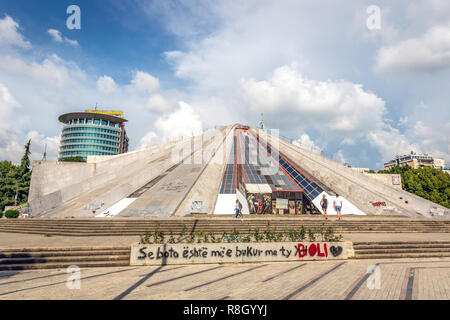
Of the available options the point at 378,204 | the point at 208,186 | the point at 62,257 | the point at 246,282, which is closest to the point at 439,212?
the point at 378,204

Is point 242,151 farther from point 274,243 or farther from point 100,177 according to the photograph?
point 274,243

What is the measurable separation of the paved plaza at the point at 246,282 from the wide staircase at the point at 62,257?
42 cm

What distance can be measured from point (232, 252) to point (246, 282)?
2.50 m

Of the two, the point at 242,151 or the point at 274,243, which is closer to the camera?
the point at 274,243

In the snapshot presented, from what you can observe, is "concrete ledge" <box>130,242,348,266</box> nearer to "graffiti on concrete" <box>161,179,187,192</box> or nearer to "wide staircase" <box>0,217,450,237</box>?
"wide staircase" <box>0,217,450,237</box>

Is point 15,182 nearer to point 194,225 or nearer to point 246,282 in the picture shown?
point 194,225

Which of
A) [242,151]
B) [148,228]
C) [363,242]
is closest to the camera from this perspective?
[363,242]

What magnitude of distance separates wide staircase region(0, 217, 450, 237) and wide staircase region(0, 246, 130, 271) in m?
4.40

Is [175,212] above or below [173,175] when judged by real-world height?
below

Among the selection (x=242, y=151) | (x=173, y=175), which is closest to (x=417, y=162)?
(x=242, y=151)

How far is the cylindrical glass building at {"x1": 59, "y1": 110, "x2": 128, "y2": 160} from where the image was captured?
284ft
